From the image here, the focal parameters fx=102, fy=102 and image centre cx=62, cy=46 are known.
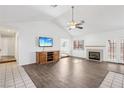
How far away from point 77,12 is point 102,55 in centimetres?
372

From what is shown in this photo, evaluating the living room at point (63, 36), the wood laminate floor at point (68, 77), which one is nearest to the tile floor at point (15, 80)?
the wood laminate floor at point (68, 77)

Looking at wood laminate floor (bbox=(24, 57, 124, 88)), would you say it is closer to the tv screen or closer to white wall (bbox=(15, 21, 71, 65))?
white wall (bbox=(15, 21, 71, 65))

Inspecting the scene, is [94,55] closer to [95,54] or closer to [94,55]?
[94,55]

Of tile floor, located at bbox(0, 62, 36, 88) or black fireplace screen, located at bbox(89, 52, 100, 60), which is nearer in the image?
tile floor, located at bbox(0, 62, 36, 88)

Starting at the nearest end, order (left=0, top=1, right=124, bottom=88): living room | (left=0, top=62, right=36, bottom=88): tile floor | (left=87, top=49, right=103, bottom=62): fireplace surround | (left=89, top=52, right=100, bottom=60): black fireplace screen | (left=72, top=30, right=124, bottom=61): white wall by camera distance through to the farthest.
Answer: (left=0, top=62, right=36, bottom=88): tile floor < (left=0, top=1, right=124, bottom=88): living room < (left=72, top=30, right=124, bottom=61): white wall < (left=87, top=49, right=103, bottom=62): fireplace surround < (left=89, top=52, right=100, bottom=60): black fireplace screen

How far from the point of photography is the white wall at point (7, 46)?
10.3m

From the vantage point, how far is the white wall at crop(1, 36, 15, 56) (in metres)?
10.3

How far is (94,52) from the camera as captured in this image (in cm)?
788

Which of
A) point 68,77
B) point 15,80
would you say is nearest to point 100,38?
point 68,77

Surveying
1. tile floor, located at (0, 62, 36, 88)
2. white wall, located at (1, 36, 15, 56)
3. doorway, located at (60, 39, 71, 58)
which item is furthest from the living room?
white wall, located at (1, 36, 15, 56)

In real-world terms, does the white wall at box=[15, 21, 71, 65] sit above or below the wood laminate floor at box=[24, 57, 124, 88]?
above

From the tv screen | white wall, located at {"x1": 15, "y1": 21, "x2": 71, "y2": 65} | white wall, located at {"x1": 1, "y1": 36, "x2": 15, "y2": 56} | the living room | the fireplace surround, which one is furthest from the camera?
white wall, located at {"x1": 1, "y1": 36, "x2": 15, "y2": 56}

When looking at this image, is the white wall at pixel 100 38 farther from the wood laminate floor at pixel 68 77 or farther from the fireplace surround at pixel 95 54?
the wood laminate floor at pixel 68 77
